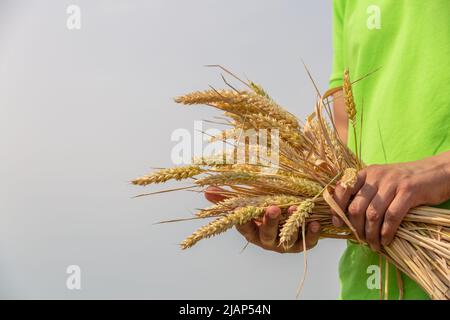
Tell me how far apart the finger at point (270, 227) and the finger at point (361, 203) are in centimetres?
17

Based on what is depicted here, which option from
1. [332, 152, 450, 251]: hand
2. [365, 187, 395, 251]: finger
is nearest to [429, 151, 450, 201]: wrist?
[332, 152, 450, 251]: hand

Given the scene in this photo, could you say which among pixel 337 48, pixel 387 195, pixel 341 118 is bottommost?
pixel 387 195

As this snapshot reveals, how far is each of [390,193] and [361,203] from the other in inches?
2.6

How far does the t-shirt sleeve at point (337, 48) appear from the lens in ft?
6.57

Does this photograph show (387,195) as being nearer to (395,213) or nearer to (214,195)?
(395,213)

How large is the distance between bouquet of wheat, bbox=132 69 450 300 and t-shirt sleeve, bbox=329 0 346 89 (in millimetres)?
422

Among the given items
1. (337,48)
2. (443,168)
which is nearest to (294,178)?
(443,168)

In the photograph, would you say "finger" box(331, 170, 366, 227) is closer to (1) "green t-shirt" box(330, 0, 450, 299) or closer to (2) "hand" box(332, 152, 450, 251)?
(2) "hand" box(332, 152, 450, 251)

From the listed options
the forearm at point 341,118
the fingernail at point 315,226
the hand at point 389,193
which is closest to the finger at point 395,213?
the hand at point 389,193

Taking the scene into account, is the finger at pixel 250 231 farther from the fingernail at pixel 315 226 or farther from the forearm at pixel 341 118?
the forearm at pixel 341 118

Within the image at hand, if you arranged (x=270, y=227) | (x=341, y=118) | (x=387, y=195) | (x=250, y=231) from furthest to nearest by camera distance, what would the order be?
(x=341, y=118) → (x=250, y=231) → (x=270, y=227) → (x=387, y=195)

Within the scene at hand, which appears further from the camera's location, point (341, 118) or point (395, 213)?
point (341, 118)

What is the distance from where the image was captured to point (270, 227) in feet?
5.06
